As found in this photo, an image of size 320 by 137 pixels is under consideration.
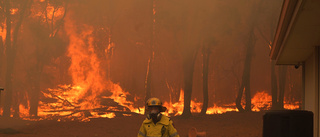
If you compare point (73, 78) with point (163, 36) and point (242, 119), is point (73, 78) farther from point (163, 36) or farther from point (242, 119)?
point (242, 119)

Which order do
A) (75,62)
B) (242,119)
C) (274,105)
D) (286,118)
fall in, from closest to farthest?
1. (286,118)
2. (242,119)
3. (274,105)
4. (75,62)

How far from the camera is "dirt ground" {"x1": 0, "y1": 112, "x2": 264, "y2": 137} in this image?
2362 cm

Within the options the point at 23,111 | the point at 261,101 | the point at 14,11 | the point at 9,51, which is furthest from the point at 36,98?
the point at 261,101

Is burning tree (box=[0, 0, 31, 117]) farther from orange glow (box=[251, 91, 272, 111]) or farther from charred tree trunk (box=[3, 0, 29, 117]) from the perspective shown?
orange glow (box=[251, 91, 272, 111])

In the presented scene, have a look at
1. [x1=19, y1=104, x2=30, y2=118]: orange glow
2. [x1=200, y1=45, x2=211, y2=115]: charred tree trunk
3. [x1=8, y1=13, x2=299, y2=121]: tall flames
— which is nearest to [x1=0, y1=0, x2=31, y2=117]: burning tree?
[x1=19, y1=104, x2=30, y2=118]: orange glow

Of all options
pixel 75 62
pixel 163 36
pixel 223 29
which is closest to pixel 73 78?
pixel 75 62

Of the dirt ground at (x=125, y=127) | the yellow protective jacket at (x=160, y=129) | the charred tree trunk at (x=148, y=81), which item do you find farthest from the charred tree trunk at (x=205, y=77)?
the yellow protective jacket at (x=160, y=129)

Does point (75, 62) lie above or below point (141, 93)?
above

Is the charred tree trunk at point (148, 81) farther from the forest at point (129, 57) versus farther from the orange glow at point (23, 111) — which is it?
the orange glow at point (23, 111)

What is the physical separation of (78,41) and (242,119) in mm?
16248

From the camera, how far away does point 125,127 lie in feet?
88.2

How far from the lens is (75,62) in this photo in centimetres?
3603

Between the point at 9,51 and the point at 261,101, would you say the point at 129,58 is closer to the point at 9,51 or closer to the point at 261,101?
the point at 9,51

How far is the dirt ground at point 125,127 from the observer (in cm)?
2362
